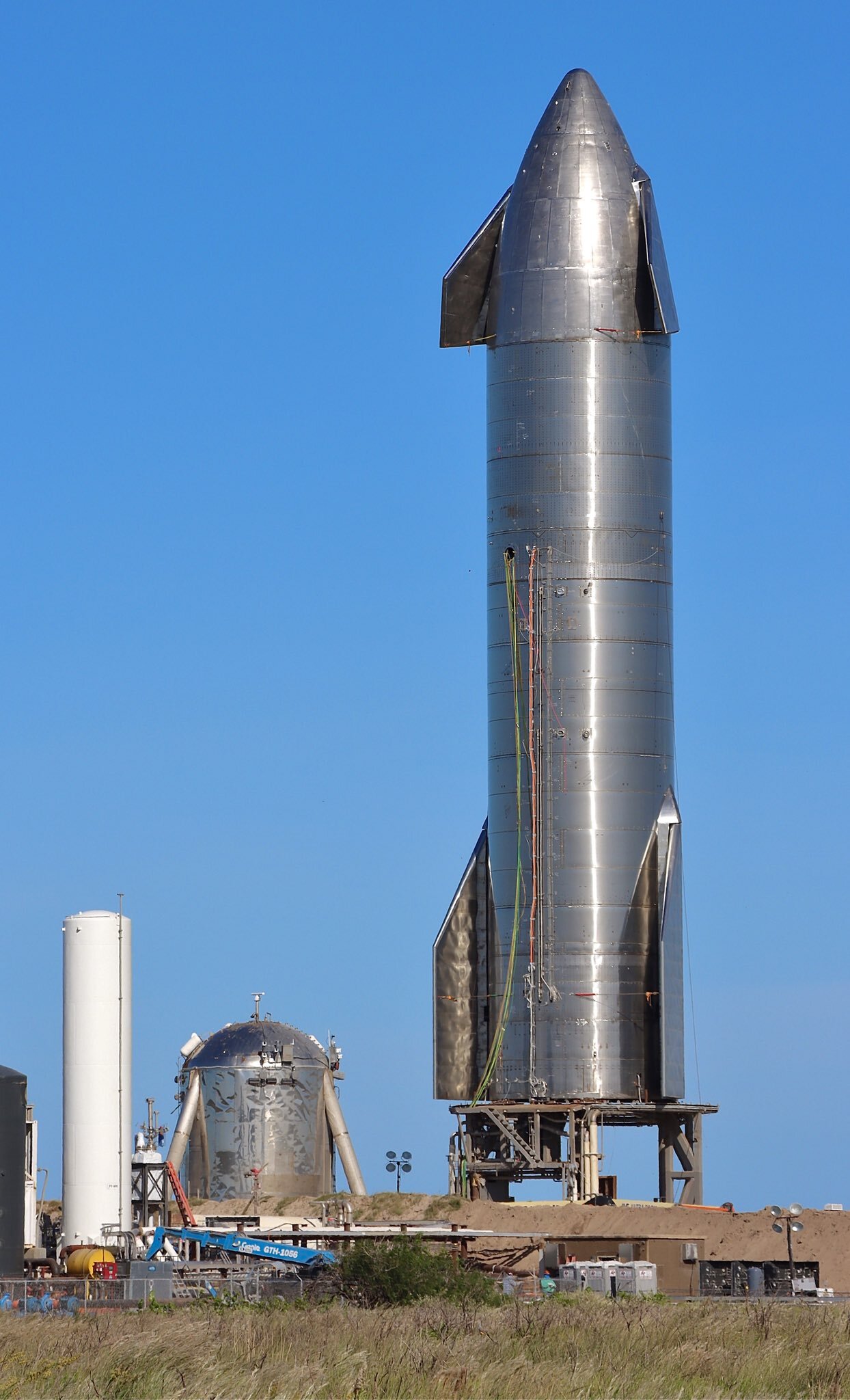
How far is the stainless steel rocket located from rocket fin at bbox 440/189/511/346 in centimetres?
82

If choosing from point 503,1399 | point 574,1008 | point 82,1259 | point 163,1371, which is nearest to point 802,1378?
point 503,1399

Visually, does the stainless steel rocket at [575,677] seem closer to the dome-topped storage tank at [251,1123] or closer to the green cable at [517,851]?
the green cable at [517,851]

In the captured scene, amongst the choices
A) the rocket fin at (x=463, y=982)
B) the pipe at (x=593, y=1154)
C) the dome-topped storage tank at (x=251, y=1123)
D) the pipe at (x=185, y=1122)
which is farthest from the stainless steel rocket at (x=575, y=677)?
the pipe at (x=185, y=1122)

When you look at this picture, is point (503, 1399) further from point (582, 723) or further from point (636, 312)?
point (636, 312)

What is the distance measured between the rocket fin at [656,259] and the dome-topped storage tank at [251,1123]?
67.8 feet

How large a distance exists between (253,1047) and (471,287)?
1998cm

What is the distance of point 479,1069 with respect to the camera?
5984 centimetres

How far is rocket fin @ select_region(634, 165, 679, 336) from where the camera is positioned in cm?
5972

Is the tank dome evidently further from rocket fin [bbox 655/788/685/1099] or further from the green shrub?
the green shrub

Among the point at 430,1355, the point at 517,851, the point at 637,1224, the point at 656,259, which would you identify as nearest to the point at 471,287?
the point at 656,259

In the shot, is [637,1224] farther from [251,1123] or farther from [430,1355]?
Answer: [430,1355]

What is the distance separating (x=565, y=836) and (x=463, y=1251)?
37.7ft

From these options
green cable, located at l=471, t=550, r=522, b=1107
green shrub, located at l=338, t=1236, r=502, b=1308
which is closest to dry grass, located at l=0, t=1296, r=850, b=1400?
green shrub, located at l=338, t=1236, r=502, b=1308

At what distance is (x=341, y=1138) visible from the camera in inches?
2544
